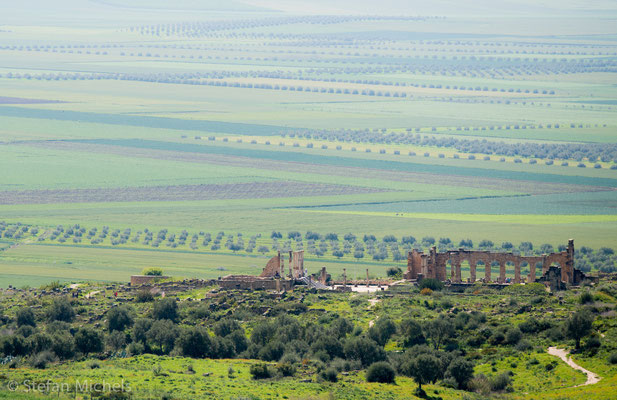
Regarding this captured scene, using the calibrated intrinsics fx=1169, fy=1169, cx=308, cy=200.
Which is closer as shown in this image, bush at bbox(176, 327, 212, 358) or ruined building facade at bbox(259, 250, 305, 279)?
bush at bbox(176, 327, 212, 358)

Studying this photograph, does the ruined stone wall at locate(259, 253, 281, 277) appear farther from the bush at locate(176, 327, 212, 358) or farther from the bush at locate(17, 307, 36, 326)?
the bush at locate(176, 327, 212, 358)

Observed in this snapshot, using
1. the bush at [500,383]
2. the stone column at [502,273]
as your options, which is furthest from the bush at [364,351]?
the stone column at [502,273]

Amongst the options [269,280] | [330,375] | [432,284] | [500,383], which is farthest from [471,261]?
[330,375]

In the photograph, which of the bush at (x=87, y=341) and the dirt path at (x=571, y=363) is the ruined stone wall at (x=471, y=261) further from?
the bush at (x=87, y=341)

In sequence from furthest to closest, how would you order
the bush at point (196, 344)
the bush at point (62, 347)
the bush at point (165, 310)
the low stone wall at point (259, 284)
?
the low stone wall at point (259, 284) → the bush at point (165, 310) → the bush at point (196, 344) → the bush at point (62, 347)

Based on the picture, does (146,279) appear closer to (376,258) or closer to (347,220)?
(376,258)

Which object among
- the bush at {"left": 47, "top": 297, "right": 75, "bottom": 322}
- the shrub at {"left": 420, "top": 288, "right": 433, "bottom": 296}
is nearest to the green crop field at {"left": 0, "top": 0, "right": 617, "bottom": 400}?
the bush at {"left": 47, "top": 297, "right": 75, "bottom": 322}
